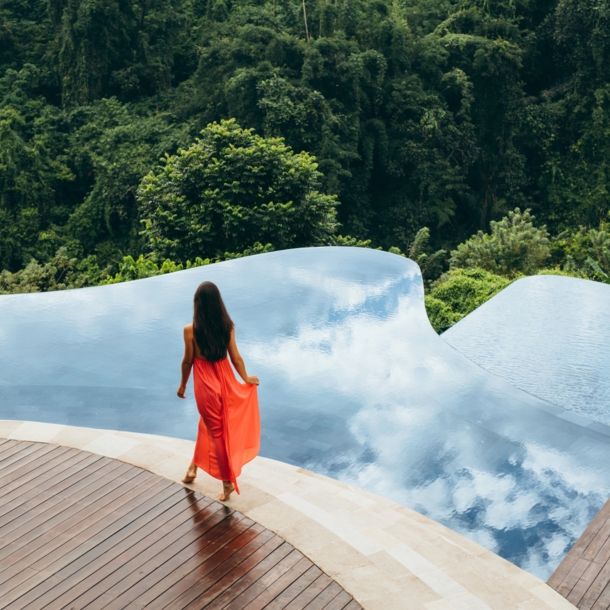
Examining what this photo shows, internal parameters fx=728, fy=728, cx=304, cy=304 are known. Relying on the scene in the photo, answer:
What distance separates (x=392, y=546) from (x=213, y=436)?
118 centimetres

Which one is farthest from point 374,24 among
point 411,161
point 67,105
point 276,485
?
point 276,485

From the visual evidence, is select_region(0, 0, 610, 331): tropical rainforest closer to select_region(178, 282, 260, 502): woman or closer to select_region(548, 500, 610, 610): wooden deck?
select_region(548, 500, 610, 610): wooden deck

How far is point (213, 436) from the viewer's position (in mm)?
4035

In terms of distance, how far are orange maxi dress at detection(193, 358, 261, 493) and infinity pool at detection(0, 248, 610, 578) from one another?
5.01 ft

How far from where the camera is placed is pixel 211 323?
3.87 metres

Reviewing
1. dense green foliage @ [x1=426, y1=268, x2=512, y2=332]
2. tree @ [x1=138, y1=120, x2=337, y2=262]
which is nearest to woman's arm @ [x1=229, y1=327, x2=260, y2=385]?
tree @ [x1=138, y1=120, x2=337, y2=262]

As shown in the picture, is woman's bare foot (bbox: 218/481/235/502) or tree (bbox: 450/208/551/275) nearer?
woman's bare foot (bbox: 218/481/235/502)

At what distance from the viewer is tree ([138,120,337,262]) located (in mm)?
13727

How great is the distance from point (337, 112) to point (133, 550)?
18.9 m

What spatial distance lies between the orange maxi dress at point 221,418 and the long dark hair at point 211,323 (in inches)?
3.4

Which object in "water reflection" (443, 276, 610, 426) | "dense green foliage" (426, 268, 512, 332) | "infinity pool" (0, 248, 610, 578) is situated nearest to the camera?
"infinity pool" (0, 248, 610, 578)

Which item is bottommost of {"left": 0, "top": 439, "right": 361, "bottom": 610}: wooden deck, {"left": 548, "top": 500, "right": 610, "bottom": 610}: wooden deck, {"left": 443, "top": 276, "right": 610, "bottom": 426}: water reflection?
{"left": 443, "top": 276, "right": 610, "bottom": 426}: water reflection

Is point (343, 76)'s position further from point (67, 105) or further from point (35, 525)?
point (35, 525)

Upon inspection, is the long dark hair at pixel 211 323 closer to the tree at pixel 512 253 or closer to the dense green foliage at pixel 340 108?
the tree at pixel 512 253
